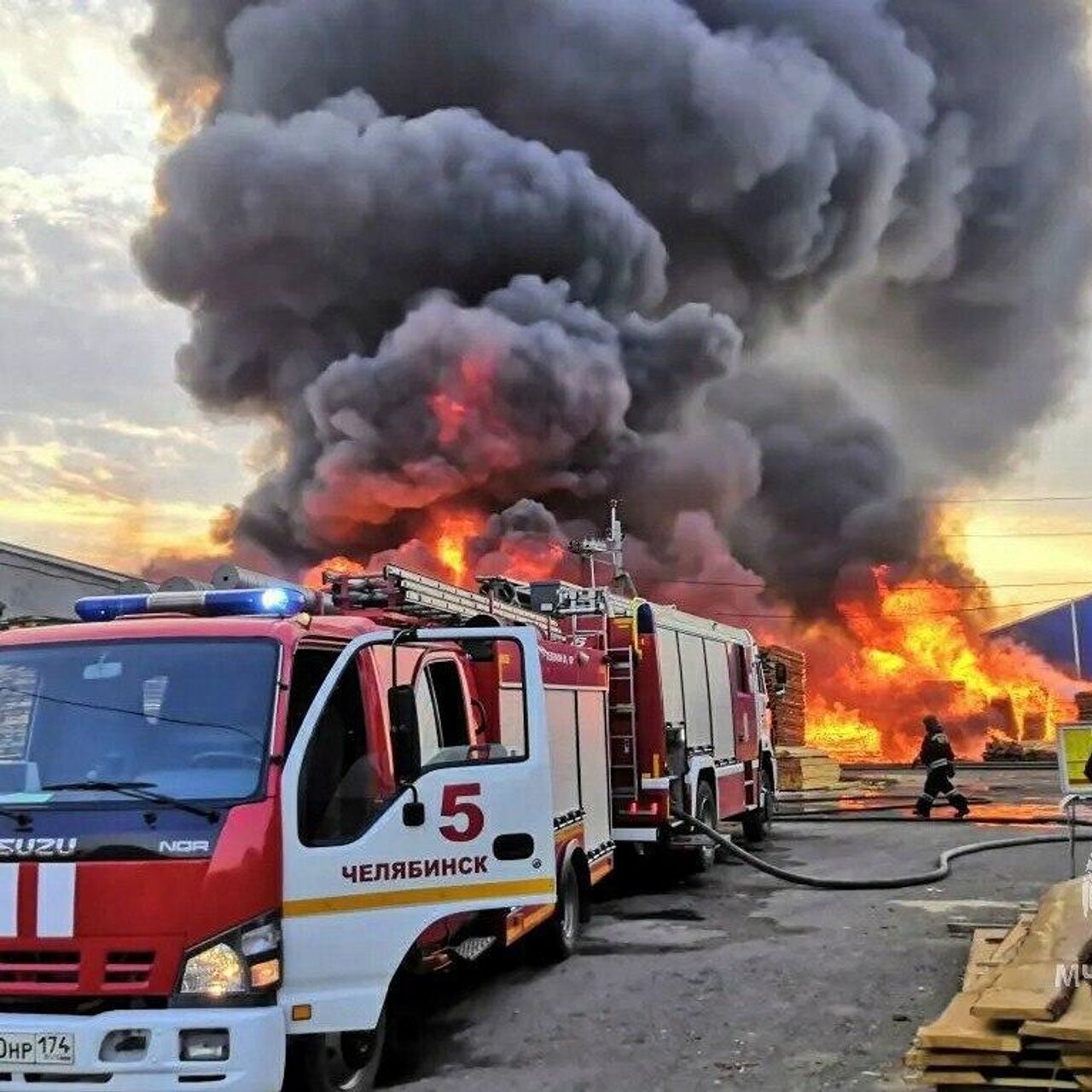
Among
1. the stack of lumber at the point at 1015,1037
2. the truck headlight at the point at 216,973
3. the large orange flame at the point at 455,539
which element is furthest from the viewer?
the large orange flame at the point at 455,539

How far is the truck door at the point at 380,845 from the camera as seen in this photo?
4.29 metres

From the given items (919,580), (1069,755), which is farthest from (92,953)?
(919,580)

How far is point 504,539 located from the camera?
112 ft

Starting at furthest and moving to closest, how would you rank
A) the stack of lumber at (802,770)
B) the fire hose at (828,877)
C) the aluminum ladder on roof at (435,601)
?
the stack of lumber at (802,770)
the fire hose at (828,877)
the aluminum ladder on roof at (435,601)

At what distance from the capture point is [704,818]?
429 inches

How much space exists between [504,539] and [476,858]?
29.3 m

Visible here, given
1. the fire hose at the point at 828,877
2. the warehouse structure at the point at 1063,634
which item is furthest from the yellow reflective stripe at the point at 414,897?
the warehouse structure at the point at 1063,634

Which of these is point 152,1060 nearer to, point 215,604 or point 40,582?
point 215,604

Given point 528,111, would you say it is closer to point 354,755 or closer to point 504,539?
point 504,539

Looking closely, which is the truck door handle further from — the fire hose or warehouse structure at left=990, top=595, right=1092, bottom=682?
warehouse structure at left=990, top=595, right=1092, bottom=682

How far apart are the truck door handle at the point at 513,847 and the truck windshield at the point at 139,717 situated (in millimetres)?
1071

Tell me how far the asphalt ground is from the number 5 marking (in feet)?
3.78

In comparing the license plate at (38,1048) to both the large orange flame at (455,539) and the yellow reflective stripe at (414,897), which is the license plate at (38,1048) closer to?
the yellow reflective stripe at (414,897)

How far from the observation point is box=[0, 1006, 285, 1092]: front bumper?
386 centimetres
